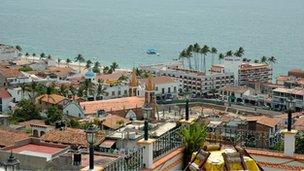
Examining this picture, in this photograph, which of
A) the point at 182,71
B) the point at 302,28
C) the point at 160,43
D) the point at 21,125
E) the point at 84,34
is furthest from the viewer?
the point at 302,28

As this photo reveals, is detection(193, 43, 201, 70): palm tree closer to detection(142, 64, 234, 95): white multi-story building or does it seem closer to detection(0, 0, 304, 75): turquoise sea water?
detection(0, 0, 304, 75): turquoise sea water

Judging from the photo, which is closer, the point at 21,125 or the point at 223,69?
the point at 21,125

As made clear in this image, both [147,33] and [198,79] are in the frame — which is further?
[147,33]

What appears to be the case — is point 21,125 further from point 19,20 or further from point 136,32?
point 19,20

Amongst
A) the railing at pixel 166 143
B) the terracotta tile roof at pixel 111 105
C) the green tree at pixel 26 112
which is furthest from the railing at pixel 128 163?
the terracotta tile roof at pixel 111 105

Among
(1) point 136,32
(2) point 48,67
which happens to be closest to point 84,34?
(1) point 136,32

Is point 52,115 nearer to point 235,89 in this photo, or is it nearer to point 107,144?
point 107,144

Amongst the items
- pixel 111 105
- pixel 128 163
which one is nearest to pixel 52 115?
pixel 111 105
